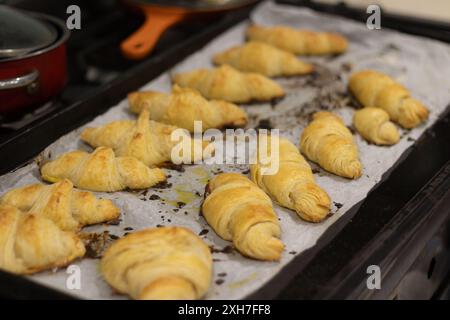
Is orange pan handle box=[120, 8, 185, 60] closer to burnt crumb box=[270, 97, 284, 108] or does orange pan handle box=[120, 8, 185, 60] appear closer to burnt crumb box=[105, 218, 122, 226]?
burnt crumb box=[270, 97, 284, 108]

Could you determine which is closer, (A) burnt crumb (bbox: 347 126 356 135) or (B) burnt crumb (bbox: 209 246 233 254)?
(B) burnt crumb (bbox: 209 246 233 254)

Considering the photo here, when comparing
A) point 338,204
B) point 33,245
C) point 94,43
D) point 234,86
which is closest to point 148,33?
point 94,43

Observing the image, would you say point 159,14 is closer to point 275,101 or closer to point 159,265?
point 275,101

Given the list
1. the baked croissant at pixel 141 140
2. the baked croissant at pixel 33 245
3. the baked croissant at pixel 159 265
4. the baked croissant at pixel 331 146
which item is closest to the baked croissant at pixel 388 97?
the baked croissant at pixel 331 146

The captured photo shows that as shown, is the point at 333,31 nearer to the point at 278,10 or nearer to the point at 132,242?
the point at 278,10

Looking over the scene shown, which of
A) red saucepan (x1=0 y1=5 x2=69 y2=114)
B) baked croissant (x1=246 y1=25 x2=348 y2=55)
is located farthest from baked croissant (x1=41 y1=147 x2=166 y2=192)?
baked croissant (x1=246 y1=25 x2=348 y2=55)
